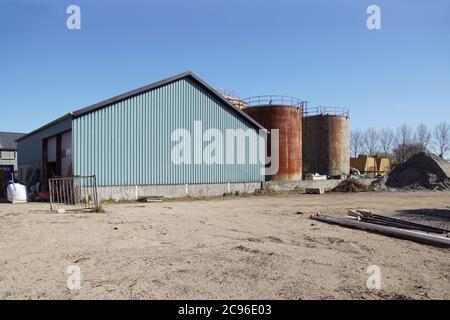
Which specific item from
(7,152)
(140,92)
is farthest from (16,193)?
(7,152)

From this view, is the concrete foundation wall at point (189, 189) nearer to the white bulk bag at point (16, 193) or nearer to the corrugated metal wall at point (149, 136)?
the corrugated metal wall at point (149, 136)

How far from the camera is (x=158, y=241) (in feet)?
31.0

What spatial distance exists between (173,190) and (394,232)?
1535cm

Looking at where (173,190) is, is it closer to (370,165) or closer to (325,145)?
(325,145)

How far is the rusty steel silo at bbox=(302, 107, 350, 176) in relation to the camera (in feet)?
138

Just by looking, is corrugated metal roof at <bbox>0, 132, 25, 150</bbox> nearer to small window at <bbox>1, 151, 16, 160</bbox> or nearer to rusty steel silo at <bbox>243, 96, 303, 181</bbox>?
small window at <bbox>1, 151, 16, 160</bbox>

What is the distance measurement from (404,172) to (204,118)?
20593mm

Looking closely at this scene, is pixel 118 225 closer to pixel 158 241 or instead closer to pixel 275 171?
pixel 158 241

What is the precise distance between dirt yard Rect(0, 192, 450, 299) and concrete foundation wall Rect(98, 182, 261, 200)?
8.81m

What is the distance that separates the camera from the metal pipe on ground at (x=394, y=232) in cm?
893

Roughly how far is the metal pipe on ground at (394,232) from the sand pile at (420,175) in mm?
22751

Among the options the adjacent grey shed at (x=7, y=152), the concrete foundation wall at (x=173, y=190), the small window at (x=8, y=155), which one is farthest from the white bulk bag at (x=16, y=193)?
the small window at (x=8, y=155)
